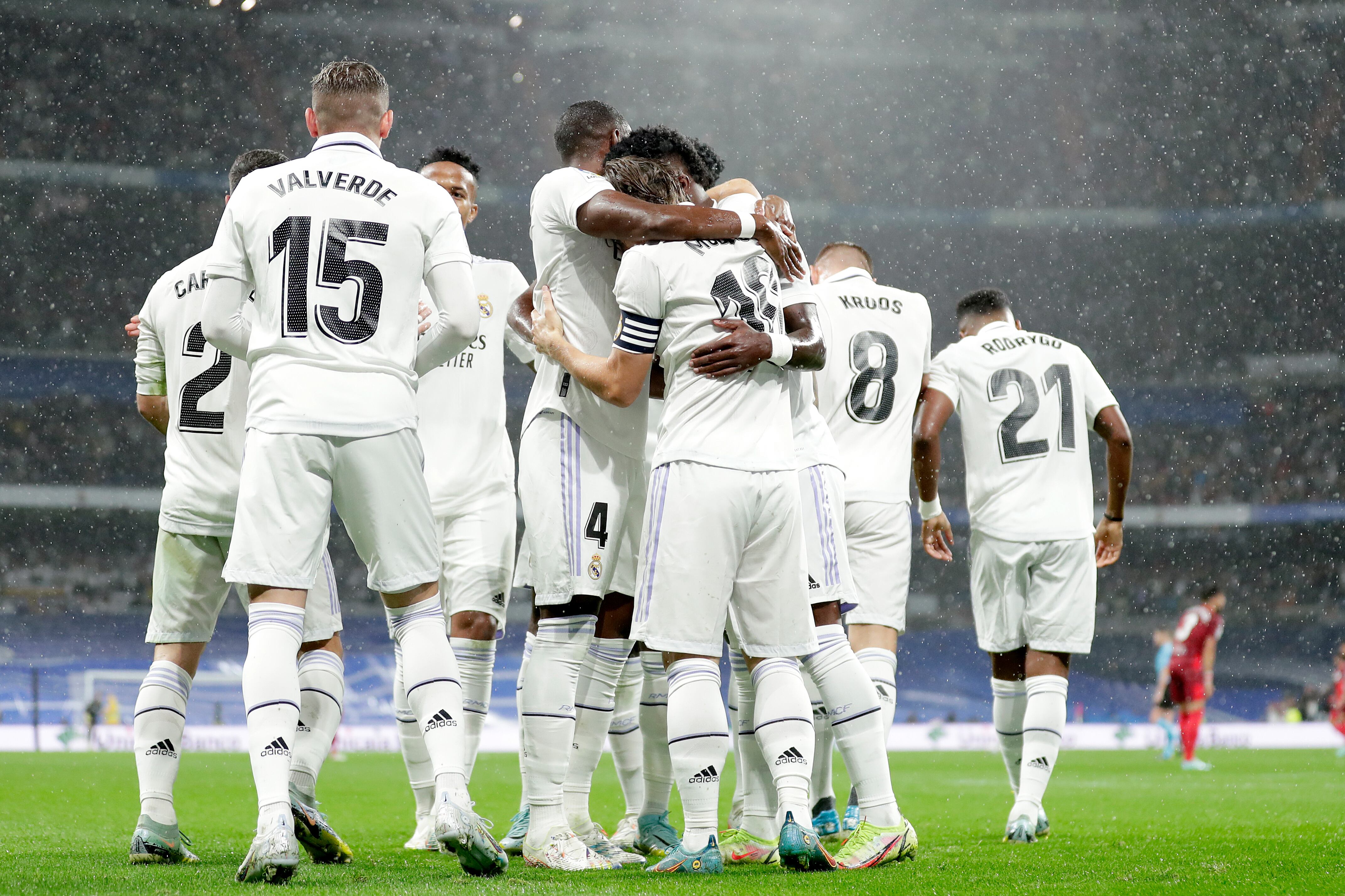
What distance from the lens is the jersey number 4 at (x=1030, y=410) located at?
17.2 feet

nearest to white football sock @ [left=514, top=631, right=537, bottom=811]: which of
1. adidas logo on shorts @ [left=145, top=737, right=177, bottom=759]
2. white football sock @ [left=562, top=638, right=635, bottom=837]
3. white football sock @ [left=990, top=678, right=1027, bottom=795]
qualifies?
white football sock @ [left=562, top=638, right=635, bottom=837]

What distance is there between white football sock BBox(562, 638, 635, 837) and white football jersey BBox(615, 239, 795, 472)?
750 mm

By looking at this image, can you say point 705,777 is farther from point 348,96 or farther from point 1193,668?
point 1193,668

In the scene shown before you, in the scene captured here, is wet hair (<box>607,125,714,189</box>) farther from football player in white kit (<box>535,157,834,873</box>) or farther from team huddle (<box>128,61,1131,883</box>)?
football player in white kit (<box>535,157,834,873</box>)

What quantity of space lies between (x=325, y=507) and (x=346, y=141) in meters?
1.03

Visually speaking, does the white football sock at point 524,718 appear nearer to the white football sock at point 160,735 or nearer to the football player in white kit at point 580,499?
the football player in white kit at point 580,499

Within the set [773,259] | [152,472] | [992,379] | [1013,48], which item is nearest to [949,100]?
[1013,48]

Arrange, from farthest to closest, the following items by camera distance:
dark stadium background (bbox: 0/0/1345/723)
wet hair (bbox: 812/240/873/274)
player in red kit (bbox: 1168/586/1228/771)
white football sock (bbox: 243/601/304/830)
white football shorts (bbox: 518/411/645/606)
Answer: dark stadium background (bbox: 0/0/1345/723)
player in red kit (bbox: 1168/586/1228/771)
wet hair (bbox: 812/240/873/274)
white football shorts (bbox: 518/411/645/606)
white football sock (bbox: 243/601/304/830)

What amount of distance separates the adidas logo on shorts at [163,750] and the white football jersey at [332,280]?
4.25 ft

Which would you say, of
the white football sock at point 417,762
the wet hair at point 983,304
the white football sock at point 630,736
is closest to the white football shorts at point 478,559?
the white football sock at point 417,762

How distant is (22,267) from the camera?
2133 cm

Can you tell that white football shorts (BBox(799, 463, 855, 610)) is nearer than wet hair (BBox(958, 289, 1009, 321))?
Yes

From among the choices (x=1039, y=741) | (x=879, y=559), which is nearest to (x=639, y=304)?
(x=879, y=559)

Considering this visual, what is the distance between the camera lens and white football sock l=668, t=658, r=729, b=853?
10.2 feet
